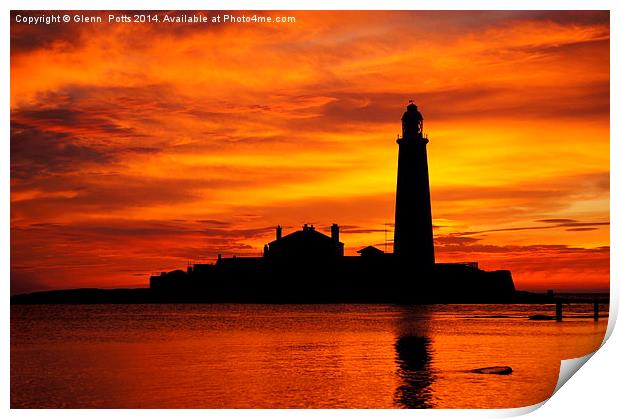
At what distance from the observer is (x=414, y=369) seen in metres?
16.7

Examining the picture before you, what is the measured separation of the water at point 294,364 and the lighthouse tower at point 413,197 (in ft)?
11.1

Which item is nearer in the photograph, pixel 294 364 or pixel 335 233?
pixel 294 364

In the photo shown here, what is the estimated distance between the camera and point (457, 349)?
2156 cm

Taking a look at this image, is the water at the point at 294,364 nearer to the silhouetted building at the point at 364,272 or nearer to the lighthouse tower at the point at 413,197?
the lighthouse tower at the point at 413,197

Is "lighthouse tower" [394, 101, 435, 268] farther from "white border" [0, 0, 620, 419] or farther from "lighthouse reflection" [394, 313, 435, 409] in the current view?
"white border" [0, 0, 620, 419]

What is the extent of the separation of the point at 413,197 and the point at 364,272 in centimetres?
862

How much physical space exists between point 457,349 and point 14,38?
43.0 ft

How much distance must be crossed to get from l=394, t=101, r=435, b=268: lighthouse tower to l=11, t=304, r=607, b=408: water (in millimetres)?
3380
